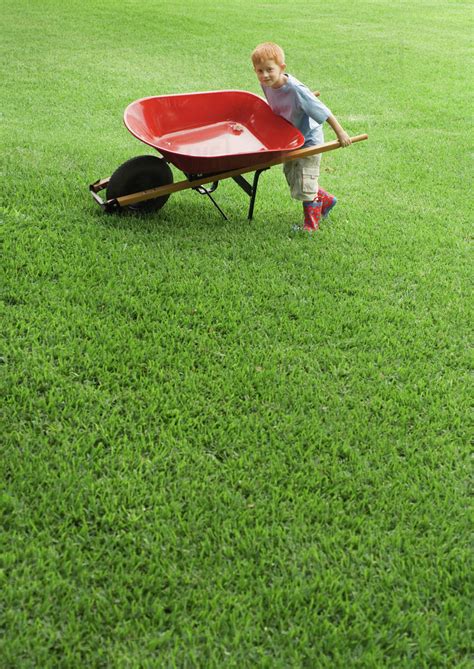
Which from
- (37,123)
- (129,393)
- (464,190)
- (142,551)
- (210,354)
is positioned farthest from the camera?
(37,123)

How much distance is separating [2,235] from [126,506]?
2.15 meters

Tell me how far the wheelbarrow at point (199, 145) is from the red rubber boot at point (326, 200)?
15.3 inches

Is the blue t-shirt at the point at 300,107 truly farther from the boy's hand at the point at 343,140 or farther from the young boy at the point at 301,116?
the boy's hand at the point at 343,140

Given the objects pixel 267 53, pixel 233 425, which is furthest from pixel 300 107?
pixel 233 425

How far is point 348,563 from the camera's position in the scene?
216 cm

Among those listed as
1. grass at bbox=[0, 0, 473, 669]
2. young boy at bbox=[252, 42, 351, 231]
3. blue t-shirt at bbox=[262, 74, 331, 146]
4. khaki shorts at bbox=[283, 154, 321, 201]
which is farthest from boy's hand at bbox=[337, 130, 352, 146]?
grass at bbox=[0, 0, 473, 669]

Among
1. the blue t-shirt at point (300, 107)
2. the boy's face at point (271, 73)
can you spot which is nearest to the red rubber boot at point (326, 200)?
the blue t-shirt at point (300, 107)

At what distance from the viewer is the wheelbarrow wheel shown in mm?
4129

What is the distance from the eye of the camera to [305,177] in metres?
4.36

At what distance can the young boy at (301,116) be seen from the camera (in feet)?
13.7

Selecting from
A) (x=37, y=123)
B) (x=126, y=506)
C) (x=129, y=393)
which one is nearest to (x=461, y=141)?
(x=37, y=123)

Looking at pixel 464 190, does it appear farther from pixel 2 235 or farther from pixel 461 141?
pixel 2 235

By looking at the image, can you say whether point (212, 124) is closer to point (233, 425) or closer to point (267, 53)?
point (267, 53)

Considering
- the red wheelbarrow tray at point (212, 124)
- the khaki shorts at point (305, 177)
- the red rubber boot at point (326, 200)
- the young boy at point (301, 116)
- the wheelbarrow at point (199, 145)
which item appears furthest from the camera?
the red rubber boot at point (326, 200)
